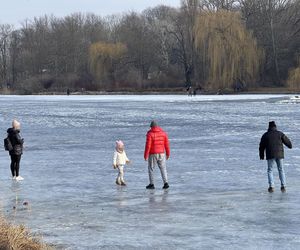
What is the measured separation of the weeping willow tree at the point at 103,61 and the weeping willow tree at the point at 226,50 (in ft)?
62.2

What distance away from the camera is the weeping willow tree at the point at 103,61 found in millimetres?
80312

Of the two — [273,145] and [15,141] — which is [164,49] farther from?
[273,145]

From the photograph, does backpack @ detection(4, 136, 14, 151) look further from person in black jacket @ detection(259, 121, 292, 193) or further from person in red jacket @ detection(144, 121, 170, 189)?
person in black jacket @ detection(259, 121, 292, 193)

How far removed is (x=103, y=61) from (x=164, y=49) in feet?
34.9

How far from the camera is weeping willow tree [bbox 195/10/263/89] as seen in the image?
205ft

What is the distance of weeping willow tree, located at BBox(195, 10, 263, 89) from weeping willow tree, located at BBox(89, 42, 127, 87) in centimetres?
1895

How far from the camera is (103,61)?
80500 millimetres

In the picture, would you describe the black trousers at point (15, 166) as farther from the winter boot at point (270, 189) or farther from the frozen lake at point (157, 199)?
the winter boot at point (270, 189)

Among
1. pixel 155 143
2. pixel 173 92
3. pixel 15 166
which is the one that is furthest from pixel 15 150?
pixel 173 92

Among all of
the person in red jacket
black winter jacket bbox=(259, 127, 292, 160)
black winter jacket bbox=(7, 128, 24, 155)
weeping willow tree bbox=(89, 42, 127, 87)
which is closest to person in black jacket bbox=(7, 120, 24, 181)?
black winter jacket bbox=(7, 128, 24, 155)

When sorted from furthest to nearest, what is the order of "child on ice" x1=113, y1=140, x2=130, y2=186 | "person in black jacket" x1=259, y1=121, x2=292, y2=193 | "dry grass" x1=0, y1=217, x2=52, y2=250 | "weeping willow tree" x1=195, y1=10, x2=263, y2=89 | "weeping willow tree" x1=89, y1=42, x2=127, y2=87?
"weeping willow tree" x1=89, y1=42, x2=127, y2=87, "weeping willow tree" x1=195, y1=10, x2=263, y2=89, "child on ice" x1=113, y1=140, x2=130, y2=186, "person in black jacket" x1=259, y1=121, x2=292, y2=193, "dry grass" x1=0, y1=217, x2=52, y2=250

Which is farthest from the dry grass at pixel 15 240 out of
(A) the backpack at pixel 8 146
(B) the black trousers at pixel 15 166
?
(A) the backpack at pixel 8 146

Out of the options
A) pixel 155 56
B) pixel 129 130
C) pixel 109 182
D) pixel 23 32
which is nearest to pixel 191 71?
pixel 155 56

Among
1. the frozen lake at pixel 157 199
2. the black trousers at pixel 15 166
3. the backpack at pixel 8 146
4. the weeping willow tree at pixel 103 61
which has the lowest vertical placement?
the frozen lake at pixel 157 199
